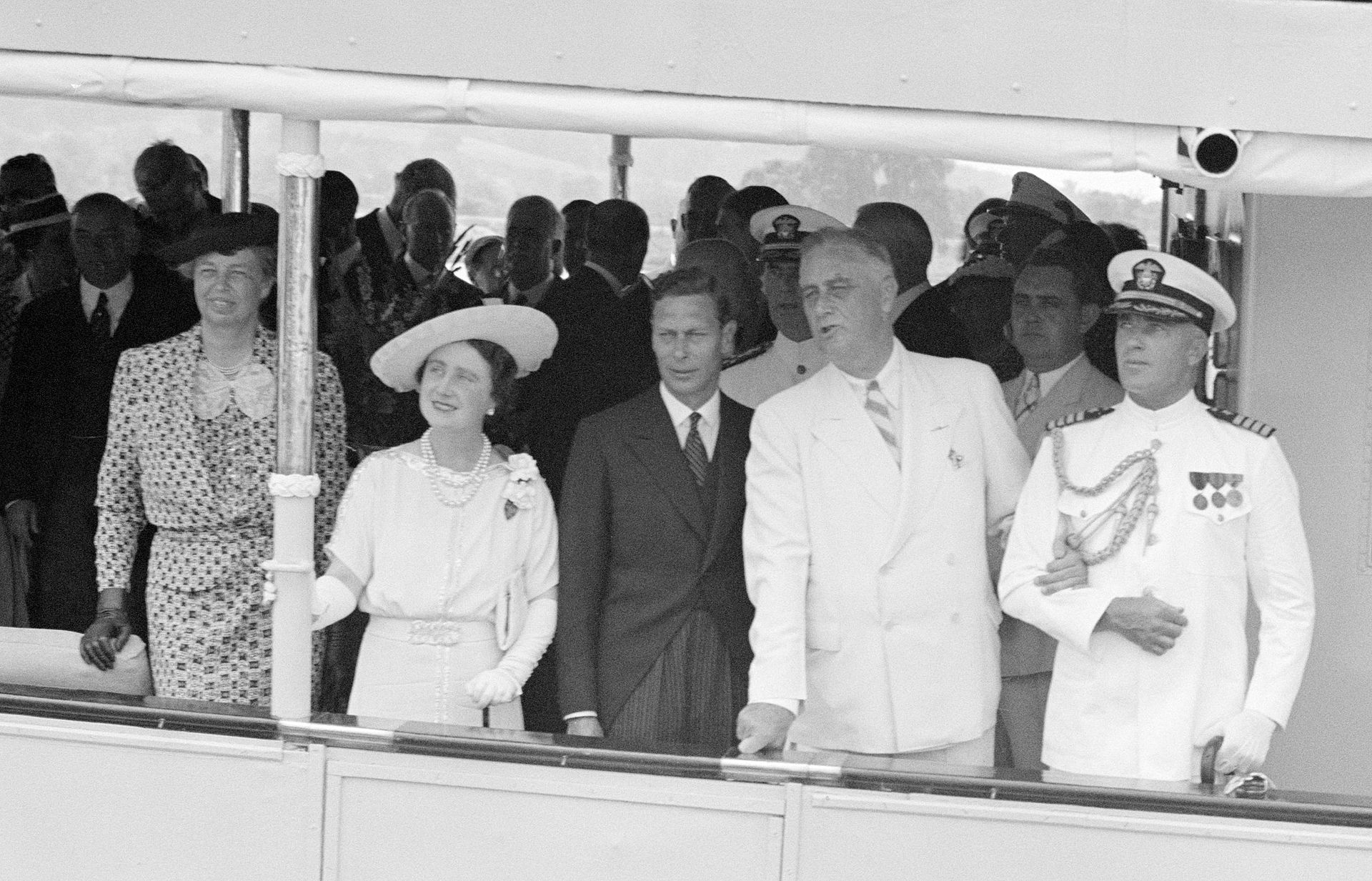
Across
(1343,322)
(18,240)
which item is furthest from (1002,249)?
(18,240)

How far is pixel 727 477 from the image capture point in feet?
13.0

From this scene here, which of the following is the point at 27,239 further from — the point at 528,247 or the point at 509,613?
the point at 509,613

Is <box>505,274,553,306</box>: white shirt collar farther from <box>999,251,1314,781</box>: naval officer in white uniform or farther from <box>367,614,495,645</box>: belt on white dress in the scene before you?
<box>999,251,1314,781</box>: naval officer in white uniform

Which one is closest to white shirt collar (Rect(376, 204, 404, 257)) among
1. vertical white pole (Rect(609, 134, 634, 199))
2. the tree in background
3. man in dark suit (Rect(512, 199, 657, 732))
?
man in dark suit (Rect(512, 199, 657, 732))

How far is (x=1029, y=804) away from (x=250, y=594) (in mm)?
1902

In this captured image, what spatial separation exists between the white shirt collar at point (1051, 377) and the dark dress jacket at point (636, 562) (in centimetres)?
95

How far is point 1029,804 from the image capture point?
11.6 feet

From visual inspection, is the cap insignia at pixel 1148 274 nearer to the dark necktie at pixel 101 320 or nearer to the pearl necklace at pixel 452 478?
the pearl necklace at pixel 452 478

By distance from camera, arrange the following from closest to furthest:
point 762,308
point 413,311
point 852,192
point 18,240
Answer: point 413,311 → point 762,308 → point 18,240 → point 852,192

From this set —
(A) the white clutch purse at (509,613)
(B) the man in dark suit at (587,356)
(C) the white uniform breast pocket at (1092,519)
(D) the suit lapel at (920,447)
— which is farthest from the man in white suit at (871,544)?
(B) the man in dark suit at (587,356)

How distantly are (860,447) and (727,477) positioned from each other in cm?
32

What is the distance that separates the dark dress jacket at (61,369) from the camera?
4.98m

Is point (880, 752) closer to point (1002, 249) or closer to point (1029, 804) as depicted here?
point (1029, 804)

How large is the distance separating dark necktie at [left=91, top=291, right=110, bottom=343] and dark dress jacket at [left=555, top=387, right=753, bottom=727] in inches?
73.0
